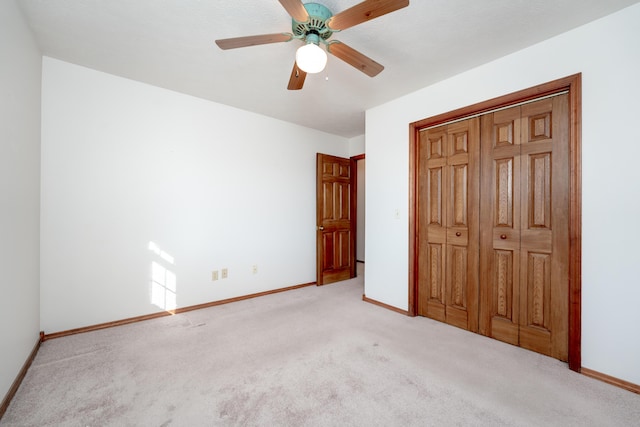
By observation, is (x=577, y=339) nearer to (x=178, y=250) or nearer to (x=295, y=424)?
(x=295, y=424)

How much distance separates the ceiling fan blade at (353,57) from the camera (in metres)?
1.77

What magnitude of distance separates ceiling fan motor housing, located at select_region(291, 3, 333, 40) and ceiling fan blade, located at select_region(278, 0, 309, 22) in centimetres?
9

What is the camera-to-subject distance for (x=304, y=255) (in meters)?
4.24

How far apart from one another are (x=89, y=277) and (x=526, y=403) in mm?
3646

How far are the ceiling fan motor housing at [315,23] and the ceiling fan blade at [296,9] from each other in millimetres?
91

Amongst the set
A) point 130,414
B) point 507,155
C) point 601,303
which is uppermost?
point 507,155

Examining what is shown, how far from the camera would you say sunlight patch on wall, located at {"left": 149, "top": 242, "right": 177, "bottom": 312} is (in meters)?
2.90

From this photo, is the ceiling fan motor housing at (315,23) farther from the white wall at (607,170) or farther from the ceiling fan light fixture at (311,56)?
the white wall at (607,170)

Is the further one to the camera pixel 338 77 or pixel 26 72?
pixel 338 77

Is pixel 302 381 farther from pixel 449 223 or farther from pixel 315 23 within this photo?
pixel 315 23

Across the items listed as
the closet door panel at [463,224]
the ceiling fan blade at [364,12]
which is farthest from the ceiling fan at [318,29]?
the closet door panel at [463,224]

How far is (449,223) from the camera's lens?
2770 millimetres

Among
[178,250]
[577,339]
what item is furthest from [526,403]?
[178,250]

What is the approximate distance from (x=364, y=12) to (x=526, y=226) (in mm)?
2084
